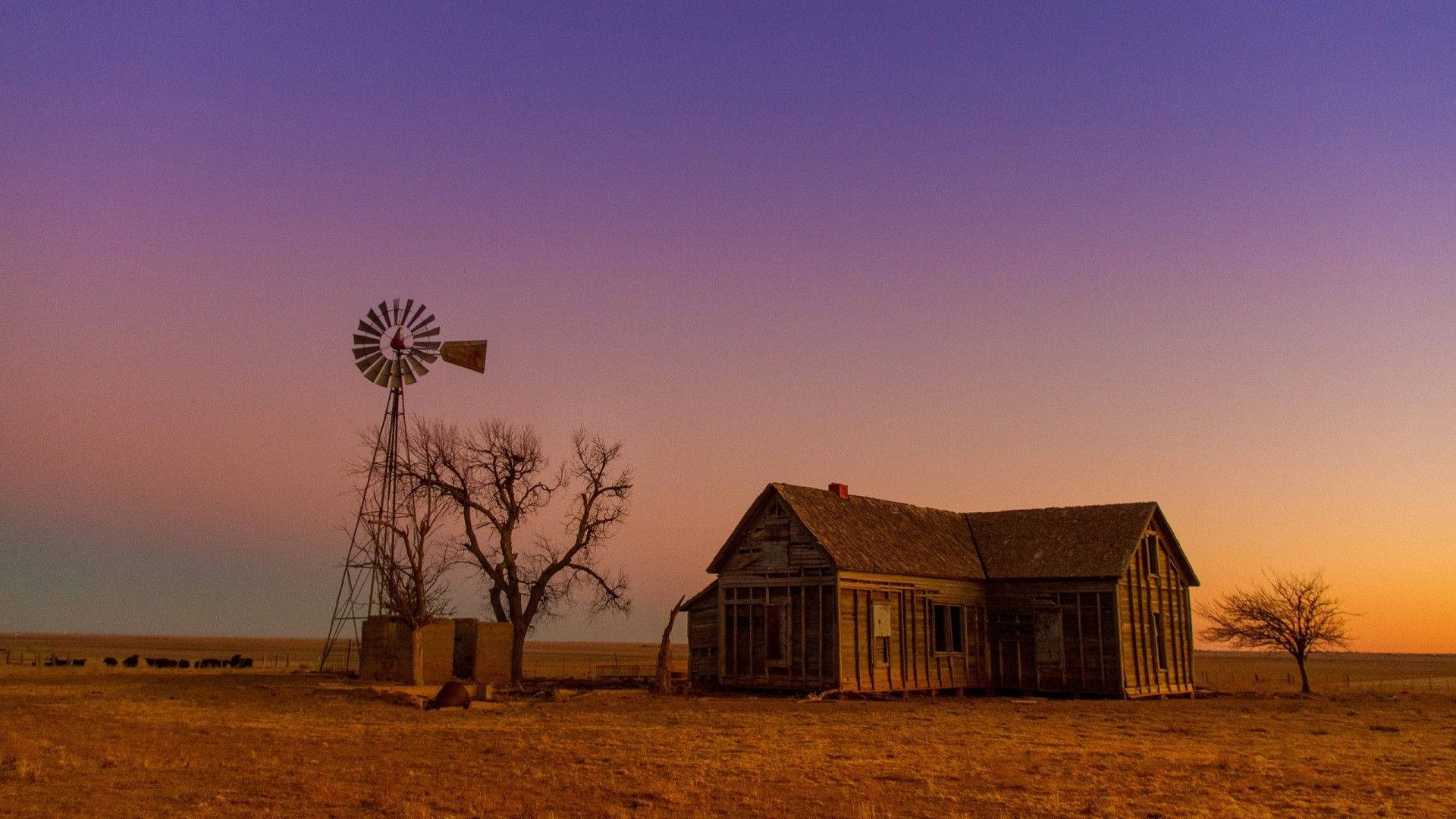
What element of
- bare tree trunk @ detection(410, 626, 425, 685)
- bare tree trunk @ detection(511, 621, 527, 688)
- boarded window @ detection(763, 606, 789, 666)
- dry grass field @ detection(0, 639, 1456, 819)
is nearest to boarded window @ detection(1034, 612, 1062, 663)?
dry grass field @ detection(0, 639, 1456, 819)

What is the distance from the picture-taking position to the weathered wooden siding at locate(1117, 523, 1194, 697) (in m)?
34.7

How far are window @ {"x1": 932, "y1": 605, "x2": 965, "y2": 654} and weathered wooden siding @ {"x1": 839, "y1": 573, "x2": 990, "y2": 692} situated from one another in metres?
0.11

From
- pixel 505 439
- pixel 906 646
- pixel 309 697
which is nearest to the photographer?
pixel 309 697

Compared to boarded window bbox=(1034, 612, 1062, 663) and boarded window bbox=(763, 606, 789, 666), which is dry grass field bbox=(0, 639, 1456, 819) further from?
boarded window bbox=(1034, 612, 1062, 663)

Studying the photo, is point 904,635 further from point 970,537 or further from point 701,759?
point 701,759

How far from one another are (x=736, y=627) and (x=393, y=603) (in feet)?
37.2

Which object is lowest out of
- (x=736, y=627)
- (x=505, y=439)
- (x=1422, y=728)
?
(x=1422, y=728)

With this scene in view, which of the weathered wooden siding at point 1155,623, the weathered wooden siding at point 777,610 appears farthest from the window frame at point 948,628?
the weathered wooden siding at point 1155,623

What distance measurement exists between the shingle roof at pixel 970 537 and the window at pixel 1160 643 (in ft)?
9.95

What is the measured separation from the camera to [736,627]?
1375 inches

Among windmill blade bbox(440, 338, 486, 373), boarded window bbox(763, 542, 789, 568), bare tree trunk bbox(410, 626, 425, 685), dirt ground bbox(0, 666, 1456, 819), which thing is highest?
windmill blade bbox(440, 338, 486, 373)

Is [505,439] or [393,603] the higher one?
[505,439]

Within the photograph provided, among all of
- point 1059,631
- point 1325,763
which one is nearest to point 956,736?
point 1325,763

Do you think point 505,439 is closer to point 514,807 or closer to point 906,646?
point 906,646
